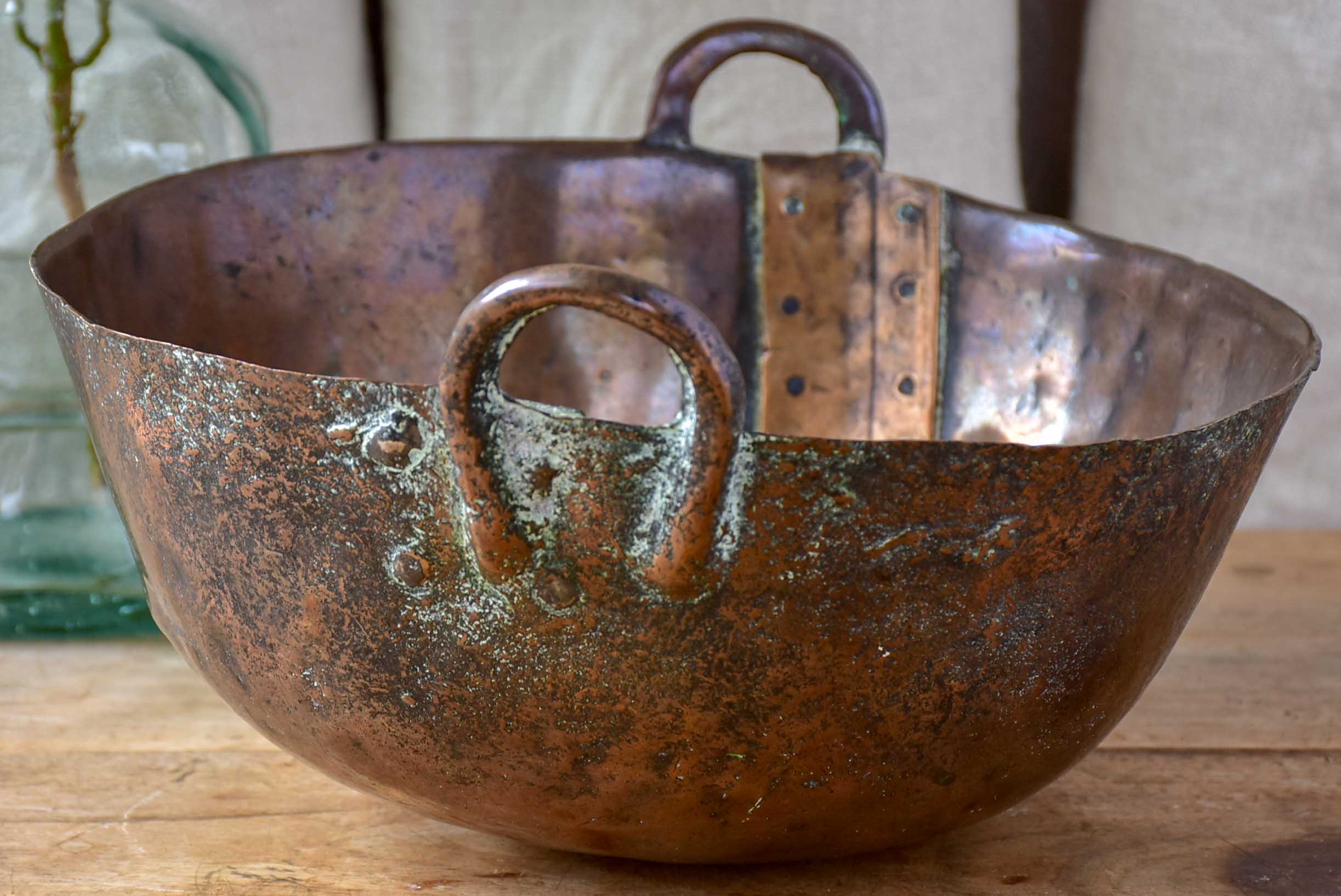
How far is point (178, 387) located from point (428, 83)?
0.74 m

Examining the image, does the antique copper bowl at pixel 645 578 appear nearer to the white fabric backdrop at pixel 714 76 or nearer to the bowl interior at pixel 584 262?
the bowl interior at pixel 584 262

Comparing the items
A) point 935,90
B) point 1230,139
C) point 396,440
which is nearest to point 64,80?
point 396,440

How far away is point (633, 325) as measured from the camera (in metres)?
0.45

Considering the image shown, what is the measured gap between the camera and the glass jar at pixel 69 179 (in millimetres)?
861

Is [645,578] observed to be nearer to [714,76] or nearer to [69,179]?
[69,179]

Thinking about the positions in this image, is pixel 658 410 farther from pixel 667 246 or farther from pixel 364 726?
pixel 364 726

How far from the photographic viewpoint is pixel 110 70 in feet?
2.88

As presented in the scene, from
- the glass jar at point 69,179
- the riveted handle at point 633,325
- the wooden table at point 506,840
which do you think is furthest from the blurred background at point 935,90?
the riveted handle at point 633,325

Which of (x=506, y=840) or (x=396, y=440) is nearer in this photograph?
(x=396, y=440)

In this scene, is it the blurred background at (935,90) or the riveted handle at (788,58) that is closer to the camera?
the riveted handle at (788,58)

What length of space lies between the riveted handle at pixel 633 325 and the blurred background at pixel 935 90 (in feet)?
2.49

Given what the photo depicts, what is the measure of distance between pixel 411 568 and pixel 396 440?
0.15 ft

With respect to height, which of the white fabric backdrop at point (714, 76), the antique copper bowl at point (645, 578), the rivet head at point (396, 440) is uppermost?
the white fabric backdrop at point (714, 76)

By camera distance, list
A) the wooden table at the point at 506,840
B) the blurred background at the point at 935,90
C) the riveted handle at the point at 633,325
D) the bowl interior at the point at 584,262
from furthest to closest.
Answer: the blurred background at the point at 935,90 < the bowl interior at the point at 584,262 < the wooden table at the point at 506,840 < the riveted handle at the point at 633,325
